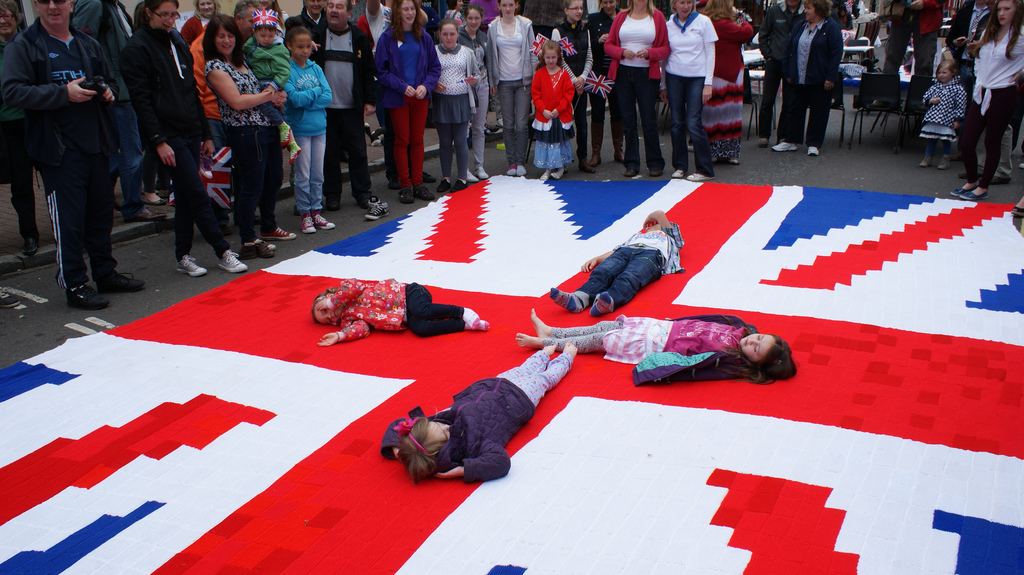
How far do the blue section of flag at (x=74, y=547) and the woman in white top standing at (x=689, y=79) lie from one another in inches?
234

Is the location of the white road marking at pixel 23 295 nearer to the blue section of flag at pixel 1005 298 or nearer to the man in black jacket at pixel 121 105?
the man in black jacket at pixel 121 105

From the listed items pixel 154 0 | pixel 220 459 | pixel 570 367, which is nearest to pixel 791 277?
pixel 570 367

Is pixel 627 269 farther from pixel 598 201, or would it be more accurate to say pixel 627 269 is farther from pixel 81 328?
pixel 81 328

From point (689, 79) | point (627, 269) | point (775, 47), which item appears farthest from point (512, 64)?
point (627, 269)

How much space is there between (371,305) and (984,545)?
311 cm

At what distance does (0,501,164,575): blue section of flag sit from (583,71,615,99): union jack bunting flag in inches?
245

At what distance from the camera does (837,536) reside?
2.38 meters

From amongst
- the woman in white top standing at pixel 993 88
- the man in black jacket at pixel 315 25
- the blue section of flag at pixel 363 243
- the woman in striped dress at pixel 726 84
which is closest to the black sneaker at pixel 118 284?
the blue section of flag at pixel 363 243

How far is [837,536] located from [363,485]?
1716 millimetres

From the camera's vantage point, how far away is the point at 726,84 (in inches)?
309

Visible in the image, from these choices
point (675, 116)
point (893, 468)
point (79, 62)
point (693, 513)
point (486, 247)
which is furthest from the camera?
point (675, 116)

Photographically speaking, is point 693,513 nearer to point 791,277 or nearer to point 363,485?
point 363,485

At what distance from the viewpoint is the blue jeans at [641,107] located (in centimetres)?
740

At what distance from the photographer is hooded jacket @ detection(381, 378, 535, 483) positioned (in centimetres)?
278
